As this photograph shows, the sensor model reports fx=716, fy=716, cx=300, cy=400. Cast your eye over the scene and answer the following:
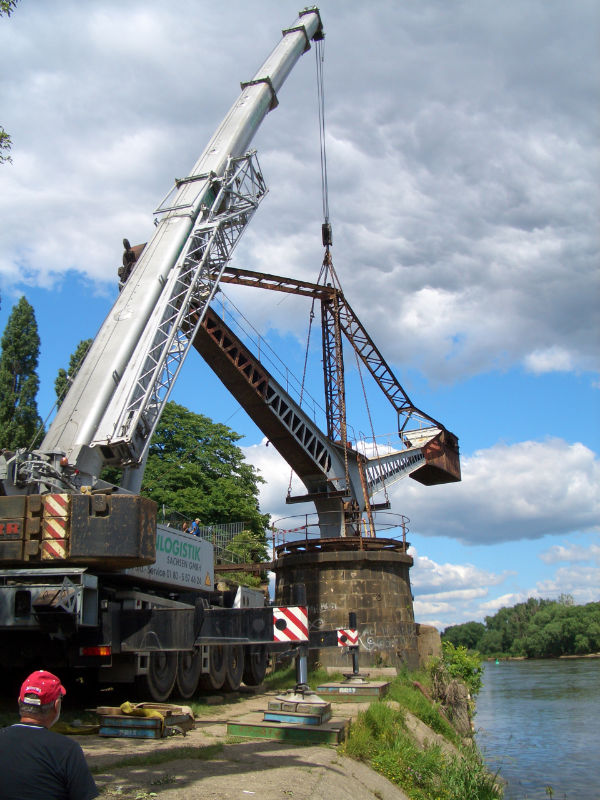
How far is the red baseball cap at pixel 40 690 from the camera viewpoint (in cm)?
298

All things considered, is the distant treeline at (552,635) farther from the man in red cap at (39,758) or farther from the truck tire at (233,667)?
the man in red cap at (39,758)

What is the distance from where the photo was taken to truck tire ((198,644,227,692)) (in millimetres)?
12703

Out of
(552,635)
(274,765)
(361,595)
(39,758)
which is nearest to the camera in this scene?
(39,758)

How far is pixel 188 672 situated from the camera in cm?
1199

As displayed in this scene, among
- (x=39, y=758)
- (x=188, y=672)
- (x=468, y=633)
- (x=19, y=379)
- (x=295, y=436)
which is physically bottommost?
(x=468, y=633)

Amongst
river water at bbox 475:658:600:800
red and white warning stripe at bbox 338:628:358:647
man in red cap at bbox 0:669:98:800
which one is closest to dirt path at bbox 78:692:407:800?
red and white warning stripe at bbox 338:628:358:647

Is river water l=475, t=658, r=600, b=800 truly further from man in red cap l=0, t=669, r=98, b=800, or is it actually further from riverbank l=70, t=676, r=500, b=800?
man in red cap l=0, t=669, r=98, b=800

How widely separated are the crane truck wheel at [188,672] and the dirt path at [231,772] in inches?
113

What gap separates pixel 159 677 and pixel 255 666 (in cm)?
517

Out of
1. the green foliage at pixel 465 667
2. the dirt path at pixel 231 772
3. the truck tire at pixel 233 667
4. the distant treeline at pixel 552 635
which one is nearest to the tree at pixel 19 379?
the truck tire at pixel 233 667

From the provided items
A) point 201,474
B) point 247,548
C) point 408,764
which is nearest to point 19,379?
point 201,474

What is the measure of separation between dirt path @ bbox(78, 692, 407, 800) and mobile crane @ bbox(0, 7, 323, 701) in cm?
123

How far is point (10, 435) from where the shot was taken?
2691cm

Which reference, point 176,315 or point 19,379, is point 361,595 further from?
Result: point 19,379
